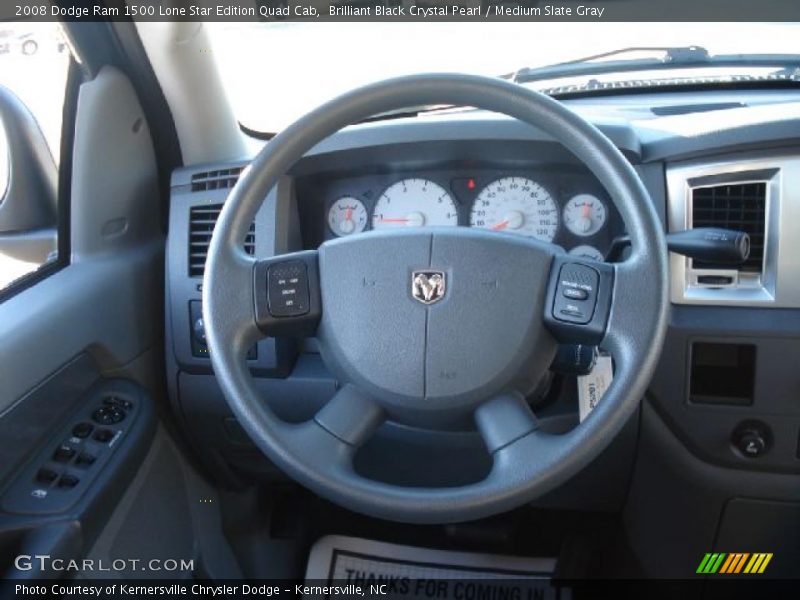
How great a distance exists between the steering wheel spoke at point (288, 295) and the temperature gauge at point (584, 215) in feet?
2.03

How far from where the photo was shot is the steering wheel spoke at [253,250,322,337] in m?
1.30

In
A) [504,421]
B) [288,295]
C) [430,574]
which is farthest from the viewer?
[430,574]

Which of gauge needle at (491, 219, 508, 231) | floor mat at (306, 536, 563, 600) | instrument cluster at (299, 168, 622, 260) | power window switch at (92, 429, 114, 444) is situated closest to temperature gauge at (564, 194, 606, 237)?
instrument cluster at (299, 168, 622, 260)

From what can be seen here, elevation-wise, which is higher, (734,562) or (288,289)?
(288,289)

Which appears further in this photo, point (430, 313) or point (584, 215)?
point (584, 215)

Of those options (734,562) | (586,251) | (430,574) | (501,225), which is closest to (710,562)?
(734,562)

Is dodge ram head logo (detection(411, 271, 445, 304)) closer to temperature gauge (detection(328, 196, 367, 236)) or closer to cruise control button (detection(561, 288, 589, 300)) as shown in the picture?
cruise control button (detection(561, 288, 589, 300))

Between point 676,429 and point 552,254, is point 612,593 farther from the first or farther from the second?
point 552,254

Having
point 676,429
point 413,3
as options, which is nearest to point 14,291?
point 413,3

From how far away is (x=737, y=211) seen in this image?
161cm

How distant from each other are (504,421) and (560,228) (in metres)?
0.62

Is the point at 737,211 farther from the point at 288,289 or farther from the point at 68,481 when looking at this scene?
the point at 68,481

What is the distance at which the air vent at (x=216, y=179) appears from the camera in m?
1.83

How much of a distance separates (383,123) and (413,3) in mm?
326
